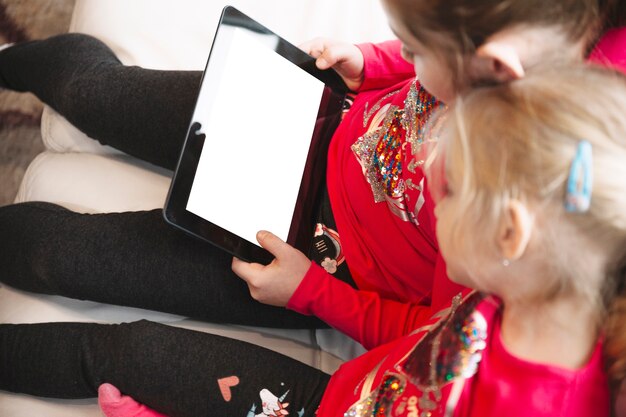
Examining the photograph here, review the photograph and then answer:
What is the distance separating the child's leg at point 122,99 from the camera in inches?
32.8

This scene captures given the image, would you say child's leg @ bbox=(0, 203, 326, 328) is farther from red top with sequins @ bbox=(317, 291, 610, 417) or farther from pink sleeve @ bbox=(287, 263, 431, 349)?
red top with sequins @ bbox=(317, 291, 610, 417)

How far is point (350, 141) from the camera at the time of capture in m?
0.81

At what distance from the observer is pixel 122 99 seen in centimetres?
84

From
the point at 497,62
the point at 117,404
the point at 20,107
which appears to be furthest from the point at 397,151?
the point at 20,107

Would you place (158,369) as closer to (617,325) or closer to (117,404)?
(117,404)

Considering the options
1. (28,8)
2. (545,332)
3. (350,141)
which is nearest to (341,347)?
(350,141)

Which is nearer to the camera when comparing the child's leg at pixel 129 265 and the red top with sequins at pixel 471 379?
the red top with sequins at pixel 471 379

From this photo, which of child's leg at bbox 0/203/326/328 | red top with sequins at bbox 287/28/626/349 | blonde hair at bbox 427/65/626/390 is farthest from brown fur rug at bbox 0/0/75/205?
blonde hair at bbox 427/65/626/390

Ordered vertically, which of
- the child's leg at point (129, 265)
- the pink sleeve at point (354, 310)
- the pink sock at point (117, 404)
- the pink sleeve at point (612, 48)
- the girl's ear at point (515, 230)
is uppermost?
the pink sleeve at point (612, 48)

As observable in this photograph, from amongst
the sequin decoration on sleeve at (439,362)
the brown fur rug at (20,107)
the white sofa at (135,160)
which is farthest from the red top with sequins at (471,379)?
the brown fur rug at (20,107)

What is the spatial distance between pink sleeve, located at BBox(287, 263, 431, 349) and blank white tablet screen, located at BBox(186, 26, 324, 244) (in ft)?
0.25

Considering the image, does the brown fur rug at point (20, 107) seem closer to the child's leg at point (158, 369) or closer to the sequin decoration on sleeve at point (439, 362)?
the child's leg at point (158, 369)

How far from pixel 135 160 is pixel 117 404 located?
1.17 feet

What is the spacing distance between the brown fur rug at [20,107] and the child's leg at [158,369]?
45 cm
